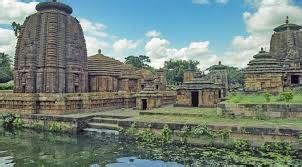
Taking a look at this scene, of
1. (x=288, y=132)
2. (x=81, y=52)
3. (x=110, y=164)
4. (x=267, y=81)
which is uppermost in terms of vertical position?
(x=81, y=52)

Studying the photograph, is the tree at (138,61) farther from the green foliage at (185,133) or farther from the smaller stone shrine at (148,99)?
the green foliage at (185,133)

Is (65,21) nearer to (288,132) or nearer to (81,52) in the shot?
(81,52)

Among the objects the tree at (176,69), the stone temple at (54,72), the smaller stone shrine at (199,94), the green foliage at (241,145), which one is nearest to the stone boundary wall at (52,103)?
the stone temple at (54,72)

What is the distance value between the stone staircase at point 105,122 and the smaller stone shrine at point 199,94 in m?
4.99

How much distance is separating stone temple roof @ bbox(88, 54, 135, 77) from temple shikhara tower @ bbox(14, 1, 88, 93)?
3522 millimetres

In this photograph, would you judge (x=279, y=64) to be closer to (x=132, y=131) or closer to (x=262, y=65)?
(x=262, y=65)

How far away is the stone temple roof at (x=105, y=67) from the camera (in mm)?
24237

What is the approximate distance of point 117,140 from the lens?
12883mm

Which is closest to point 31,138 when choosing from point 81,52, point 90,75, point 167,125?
point 167,125

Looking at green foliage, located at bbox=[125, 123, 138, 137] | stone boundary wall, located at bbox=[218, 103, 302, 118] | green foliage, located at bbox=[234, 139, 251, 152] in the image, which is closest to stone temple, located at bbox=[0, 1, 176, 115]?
green foliage, located at bbox=[125, 123, 138, 137]

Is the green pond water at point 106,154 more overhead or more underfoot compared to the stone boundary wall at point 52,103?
more underfoot

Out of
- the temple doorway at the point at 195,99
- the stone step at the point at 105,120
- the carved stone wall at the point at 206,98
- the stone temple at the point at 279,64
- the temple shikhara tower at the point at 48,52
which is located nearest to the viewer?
the stone step at the point at 105,120

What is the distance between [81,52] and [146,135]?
11.2 metres

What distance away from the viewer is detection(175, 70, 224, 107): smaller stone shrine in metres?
18.1
